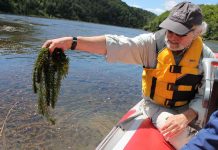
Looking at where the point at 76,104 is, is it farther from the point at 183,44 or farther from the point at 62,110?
the point at 183,44

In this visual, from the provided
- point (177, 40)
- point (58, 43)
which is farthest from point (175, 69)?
point (58, 43)

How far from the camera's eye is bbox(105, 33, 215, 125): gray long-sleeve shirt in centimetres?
312

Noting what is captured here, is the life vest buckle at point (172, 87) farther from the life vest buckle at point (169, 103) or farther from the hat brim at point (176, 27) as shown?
the hat brim at point (176, 27)

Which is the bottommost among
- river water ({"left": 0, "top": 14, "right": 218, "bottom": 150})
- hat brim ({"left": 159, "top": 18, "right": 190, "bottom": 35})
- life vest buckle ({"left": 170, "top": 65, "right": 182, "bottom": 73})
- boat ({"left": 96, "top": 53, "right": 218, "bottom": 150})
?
river water ({"left": 0, "top": 14, "right": 218, "bottom": 150})

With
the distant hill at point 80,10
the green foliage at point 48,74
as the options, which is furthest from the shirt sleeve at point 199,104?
the distant hill at point 80,10

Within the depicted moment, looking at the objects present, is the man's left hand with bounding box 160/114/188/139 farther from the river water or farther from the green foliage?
the river water

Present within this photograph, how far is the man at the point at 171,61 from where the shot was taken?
10.0ft

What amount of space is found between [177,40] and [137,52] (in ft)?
1.16

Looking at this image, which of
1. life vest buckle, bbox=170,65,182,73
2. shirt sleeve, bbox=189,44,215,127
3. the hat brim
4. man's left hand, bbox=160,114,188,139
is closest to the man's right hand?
the hat brim

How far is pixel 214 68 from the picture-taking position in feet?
9.37

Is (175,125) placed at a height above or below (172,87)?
below

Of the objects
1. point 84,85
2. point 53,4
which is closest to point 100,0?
point 53,4

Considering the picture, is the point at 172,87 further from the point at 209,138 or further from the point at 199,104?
the point at 209,138

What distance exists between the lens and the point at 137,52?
3217 millimetres
